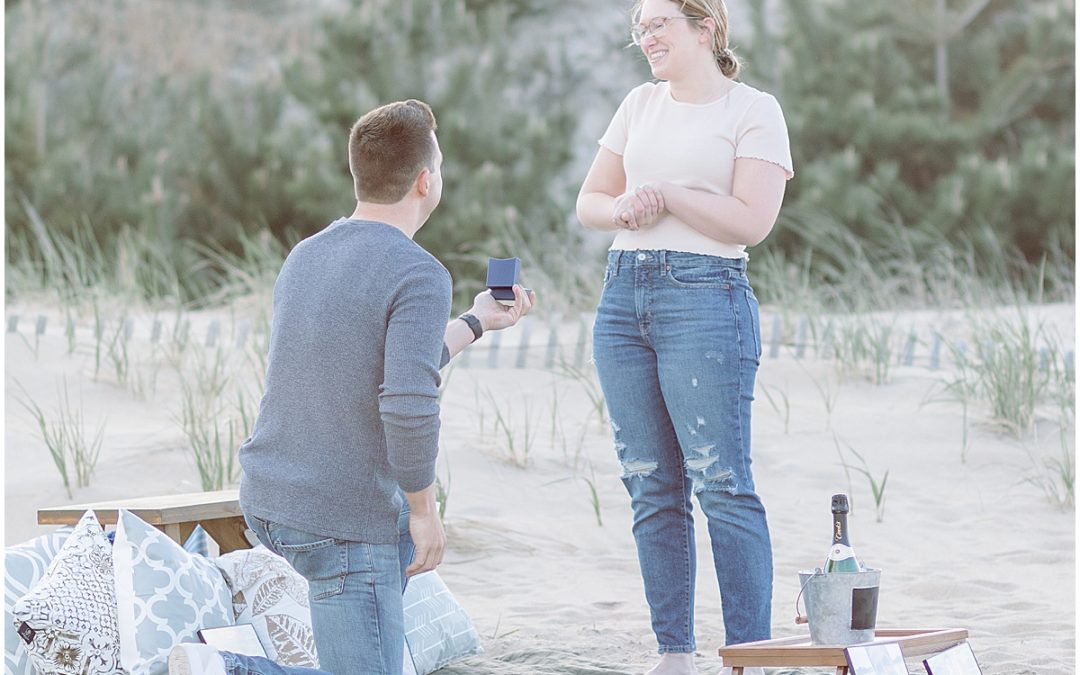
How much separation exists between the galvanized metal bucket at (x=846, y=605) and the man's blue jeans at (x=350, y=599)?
0.75m

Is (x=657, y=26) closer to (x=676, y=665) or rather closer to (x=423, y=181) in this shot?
(x=423, y=181)

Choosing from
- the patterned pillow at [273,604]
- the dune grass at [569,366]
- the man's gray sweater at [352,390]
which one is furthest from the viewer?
the dune grass at [569,366]

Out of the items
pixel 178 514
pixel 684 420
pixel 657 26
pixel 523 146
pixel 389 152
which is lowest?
pixel 178 514

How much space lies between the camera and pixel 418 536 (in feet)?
7.27

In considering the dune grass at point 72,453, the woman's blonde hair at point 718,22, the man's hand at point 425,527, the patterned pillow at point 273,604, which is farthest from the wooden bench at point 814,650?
the dune grass at point 72,453

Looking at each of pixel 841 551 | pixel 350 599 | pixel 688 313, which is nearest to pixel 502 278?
pixel 688 313

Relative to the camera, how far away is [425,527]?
2.21m

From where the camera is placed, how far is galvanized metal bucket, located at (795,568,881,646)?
2406 millimetres

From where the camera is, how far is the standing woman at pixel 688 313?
2.76 m

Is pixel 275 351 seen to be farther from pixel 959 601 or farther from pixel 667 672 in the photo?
pixel 959 601

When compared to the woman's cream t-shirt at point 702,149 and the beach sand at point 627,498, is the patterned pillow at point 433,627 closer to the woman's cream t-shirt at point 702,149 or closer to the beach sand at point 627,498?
the beach sand at point 627,498

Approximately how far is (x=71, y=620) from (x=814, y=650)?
4.82 ft

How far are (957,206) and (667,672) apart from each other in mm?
9207

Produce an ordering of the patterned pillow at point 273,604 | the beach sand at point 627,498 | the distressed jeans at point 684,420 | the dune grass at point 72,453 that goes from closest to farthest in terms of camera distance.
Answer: the distressed jeans at point 684,420 < the patterned pillow at point 273,604 < the beach sand at point 627,498 < the dune grass at point 72,453
